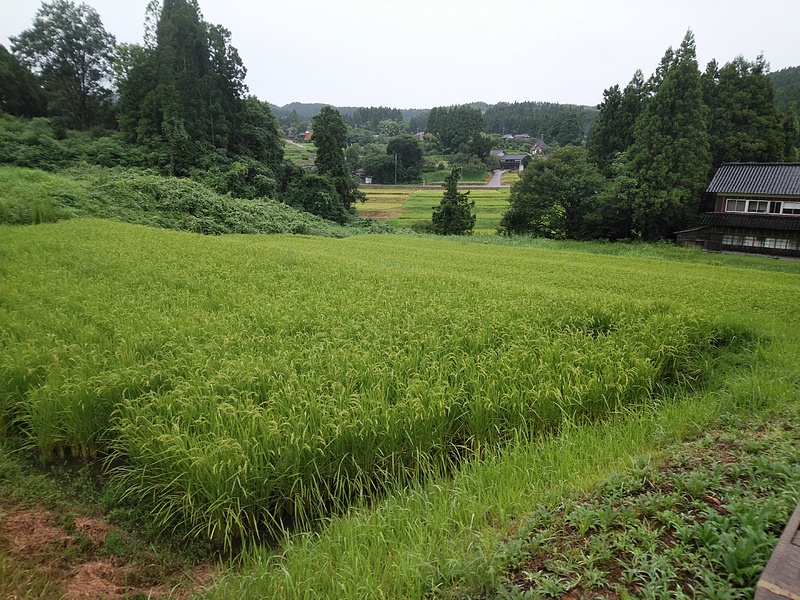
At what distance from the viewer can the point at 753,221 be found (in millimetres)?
22797

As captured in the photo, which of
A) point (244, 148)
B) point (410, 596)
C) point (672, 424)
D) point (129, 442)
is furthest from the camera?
point (244, 148)

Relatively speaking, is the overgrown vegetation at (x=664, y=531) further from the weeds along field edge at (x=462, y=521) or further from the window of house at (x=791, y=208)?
the window of house at (x=791, y=208)

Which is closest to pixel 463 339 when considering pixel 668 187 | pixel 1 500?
pixel 1 500

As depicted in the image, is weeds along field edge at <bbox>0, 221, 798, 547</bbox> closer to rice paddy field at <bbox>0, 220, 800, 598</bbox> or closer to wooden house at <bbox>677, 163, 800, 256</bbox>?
rice paddy field at <bbox>0, 220, 800, 598</bbox>

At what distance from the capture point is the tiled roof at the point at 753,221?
21625 mm

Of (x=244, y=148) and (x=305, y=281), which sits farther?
(x=244, y=148)

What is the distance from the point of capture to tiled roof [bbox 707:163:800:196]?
71.4 feet

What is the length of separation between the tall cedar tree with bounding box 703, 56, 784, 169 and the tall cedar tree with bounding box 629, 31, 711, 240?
378 cm

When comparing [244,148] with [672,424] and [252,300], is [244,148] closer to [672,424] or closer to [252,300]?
[252,300]

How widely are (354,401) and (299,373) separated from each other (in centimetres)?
89

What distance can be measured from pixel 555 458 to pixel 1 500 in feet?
12.6

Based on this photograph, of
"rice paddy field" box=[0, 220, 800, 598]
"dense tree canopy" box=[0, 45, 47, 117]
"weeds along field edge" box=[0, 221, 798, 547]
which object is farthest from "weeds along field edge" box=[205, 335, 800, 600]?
"dense tree canopy" box=[0, 45, 47, 117]

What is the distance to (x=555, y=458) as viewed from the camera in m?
3.21

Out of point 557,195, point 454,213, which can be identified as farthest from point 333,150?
point 557,195
